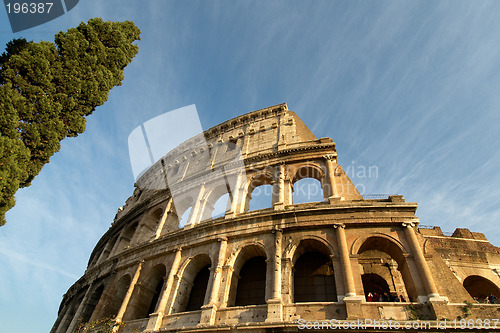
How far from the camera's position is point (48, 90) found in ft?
35.0

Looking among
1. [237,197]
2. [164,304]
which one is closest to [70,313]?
[164,304]

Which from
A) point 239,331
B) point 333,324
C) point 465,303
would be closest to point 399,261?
point 465,303

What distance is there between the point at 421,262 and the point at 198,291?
10.4 m

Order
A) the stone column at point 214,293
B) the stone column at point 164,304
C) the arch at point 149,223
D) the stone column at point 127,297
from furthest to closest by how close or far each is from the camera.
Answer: the arch at point 149,223 → the stone column at point 127,297 → the stone column at point 164,304 → the stone column at point 214,293

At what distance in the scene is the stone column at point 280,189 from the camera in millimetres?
14367

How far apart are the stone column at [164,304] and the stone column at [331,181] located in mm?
8399

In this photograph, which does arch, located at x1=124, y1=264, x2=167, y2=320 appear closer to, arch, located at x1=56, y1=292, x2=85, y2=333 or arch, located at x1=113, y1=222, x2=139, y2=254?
arch, located at x1=113, y1=222, x2=139, y2=254

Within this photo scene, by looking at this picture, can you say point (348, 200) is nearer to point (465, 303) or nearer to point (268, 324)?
point (465, 303)

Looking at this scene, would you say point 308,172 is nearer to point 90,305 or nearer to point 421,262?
point 421,262

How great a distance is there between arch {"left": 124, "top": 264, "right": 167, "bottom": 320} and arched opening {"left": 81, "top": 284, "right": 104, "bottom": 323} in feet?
13.3

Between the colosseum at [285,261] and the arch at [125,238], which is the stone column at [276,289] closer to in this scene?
the colosseum at [285,261]

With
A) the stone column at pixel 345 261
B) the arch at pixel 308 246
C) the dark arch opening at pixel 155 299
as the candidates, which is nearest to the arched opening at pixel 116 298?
the dark arch opening at pixel 155 299

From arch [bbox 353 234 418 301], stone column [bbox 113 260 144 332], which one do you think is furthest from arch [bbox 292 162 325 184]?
stone column [bbox 113 260 144 332]

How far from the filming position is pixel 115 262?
18203 mm
